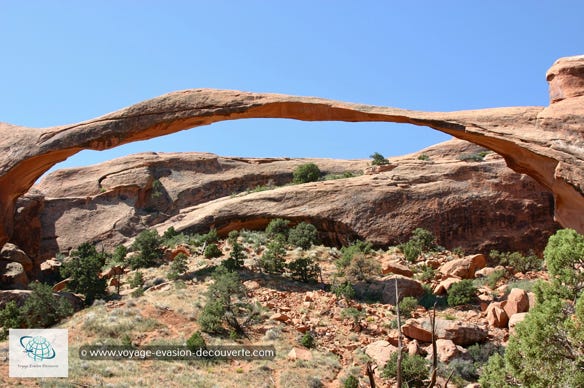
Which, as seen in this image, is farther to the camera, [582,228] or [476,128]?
[476,128]

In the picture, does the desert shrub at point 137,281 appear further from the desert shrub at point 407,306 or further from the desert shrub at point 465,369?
the desert shrub at point 465,369

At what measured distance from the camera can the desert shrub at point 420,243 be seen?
22.8m

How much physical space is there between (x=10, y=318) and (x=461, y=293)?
13.1m

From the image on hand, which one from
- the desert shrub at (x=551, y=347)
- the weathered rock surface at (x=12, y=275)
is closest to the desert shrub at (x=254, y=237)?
the weathered rock surface at (x=12, y=275)

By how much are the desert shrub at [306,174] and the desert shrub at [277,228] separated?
7.22m

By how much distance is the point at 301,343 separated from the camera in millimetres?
14883

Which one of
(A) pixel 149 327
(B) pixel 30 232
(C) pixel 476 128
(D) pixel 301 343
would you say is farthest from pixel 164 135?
(B) pixel 30 232

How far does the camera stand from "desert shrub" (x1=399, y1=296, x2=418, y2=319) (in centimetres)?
1650

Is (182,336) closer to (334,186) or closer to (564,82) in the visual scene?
(564,82)

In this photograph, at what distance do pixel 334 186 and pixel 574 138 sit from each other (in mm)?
15191

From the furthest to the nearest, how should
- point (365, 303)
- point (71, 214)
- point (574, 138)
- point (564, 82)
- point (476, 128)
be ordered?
point (71, 214), point (365, 303), point (476, 128), point (564, 82), point (574, 138)

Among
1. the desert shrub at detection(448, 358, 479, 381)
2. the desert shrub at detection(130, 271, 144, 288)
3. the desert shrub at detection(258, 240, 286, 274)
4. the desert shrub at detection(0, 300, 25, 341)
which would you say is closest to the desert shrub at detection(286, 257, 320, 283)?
the desert shrub at detection(258, 240, 286, 274)

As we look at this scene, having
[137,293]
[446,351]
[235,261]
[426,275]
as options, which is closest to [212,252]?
[235,261]

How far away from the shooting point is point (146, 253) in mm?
22281
